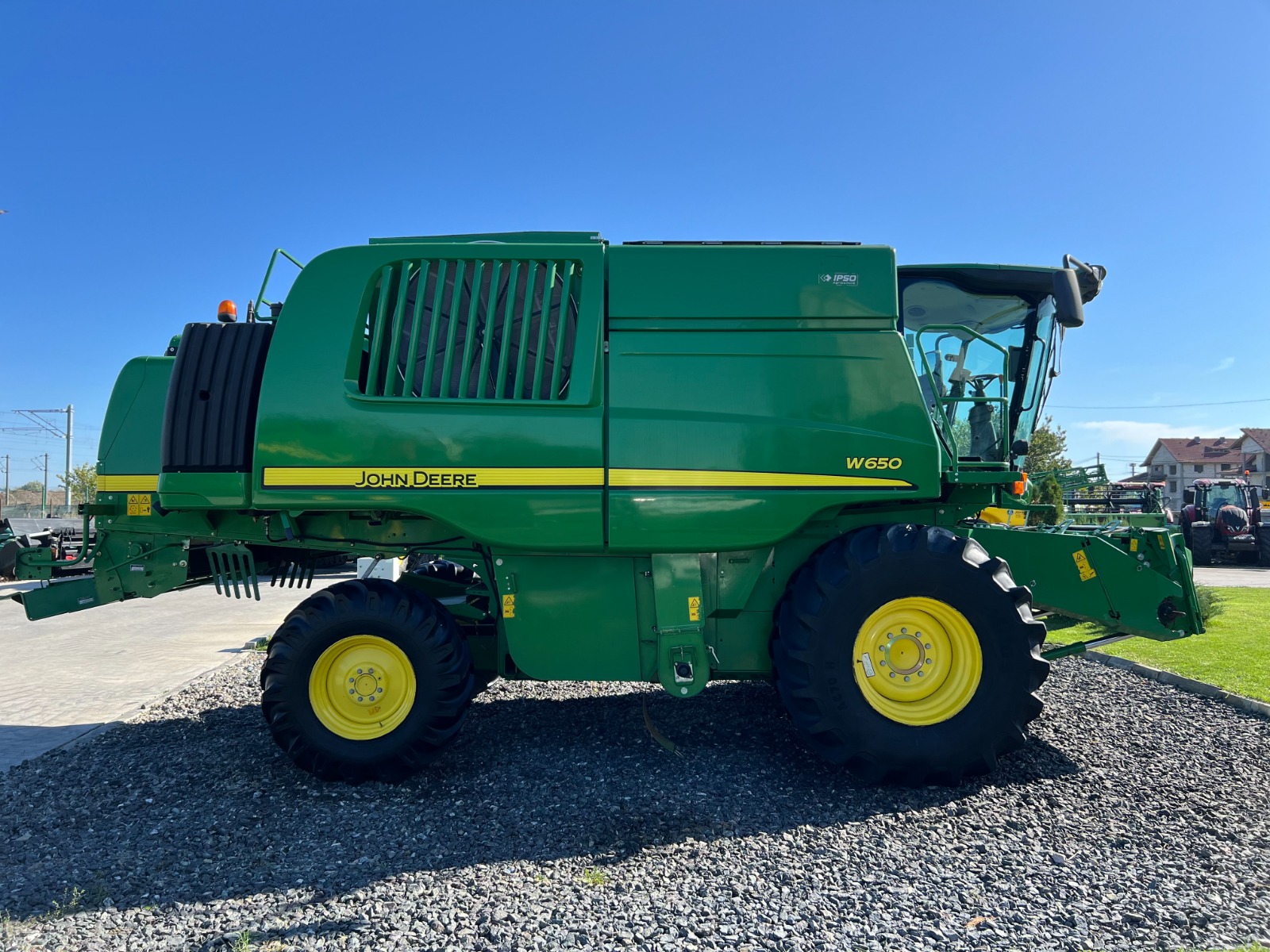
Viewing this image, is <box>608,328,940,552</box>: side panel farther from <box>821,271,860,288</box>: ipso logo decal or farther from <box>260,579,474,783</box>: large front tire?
<box>260,579,474,783</box>: large front tire

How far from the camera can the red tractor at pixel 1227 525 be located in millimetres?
20078

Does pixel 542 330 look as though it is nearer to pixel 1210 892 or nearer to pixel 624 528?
pixel 624 528

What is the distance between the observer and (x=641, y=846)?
11.5 ft

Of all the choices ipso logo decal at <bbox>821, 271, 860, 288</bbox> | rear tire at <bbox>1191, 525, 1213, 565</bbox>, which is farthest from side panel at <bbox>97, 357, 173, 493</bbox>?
rear tire at <bbox>1191, 525, 1213, 565</bbox>

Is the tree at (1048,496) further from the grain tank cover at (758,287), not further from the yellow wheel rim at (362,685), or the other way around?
the yellow wheel rim at (362,685)

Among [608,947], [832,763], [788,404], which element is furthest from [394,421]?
[832,763]

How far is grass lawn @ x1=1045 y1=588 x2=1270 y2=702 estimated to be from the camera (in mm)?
5927

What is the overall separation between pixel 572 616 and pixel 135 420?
3026 mm

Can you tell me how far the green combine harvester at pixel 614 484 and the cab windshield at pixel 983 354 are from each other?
508 millimetres

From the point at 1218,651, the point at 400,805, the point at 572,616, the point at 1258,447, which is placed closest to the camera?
the point at 400,805

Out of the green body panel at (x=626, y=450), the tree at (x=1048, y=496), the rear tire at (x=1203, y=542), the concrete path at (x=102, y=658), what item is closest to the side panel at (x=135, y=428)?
the green body panel at (x=626, y=450)

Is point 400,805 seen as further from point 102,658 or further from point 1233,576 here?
point 1233,576

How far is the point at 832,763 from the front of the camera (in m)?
4.37

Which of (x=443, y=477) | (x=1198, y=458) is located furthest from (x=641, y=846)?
(x=1198, y=458)
